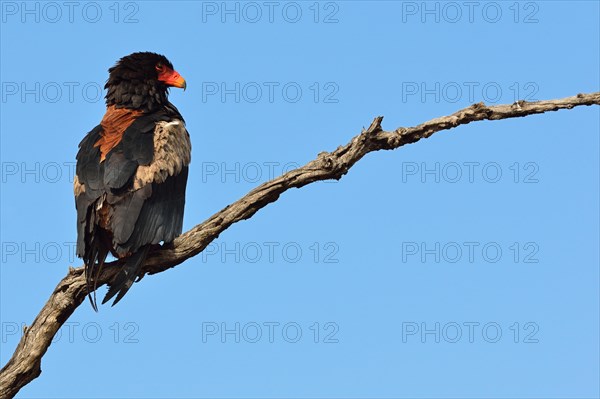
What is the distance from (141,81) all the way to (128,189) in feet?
4.79

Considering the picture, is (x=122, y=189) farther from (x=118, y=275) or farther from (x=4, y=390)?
(x=4, y=390)

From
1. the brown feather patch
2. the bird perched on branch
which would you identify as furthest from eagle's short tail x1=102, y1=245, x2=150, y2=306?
the brown feather patch

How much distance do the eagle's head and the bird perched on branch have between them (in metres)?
0.12

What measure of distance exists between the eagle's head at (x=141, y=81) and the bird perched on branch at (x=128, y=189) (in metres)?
0.12

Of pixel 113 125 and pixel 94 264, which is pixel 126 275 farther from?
pixel 113 125

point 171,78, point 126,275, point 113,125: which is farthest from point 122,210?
point 171,78

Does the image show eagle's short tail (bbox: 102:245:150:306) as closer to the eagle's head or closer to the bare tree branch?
the bare tree branch

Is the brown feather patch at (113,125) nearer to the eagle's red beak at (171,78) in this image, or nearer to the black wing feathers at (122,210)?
the black wing feathers at (122,210)

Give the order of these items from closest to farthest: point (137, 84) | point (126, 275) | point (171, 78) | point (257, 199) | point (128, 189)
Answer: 1. point (257, 199)
2. point (126, 275)
3. point (128, 189)
4. point (137, 84)
5. point (171, 78)

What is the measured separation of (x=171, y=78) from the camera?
800 cm

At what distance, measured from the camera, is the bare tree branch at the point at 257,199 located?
5.80 m

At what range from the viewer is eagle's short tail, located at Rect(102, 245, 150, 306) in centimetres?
643

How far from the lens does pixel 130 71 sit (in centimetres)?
780

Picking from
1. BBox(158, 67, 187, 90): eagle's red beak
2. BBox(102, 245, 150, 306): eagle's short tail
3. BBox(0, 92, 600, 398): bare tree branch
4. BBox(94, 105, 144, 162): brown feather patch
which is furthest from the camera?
BBox(158, 67, 187, 90): eagle's red beak
